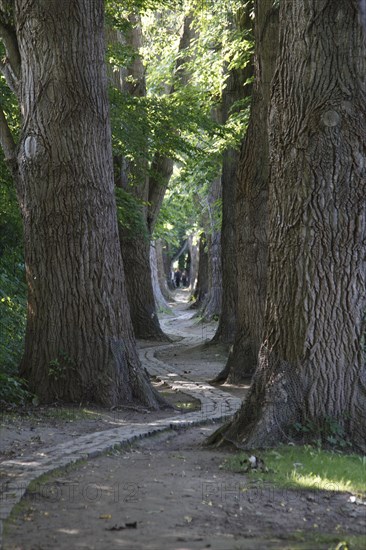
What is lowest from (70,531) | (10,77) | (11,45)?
(70,531)

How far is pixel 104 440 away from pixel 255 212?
6417 millimetres

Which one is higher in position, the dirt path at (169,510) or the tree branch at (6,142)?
the tree branch at (6,142)

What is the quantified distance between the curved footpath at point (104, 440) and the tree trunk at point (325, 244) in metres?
1.42

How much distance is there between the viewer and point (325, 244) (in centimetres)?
810

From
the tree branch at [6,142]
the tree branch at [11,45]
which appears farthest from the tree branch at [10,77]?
the tree branch at [6,142]

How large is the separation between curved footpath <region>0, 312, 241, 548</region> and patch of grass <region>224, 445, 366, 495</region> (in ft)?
4.68

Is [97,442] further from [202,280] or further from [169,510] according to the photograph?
[202,280]

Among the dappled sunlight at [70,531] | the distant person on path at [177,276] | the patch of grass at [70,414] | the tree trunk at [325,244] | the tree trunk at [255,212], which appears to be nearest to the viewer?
the dappled sunlight at [70,531]

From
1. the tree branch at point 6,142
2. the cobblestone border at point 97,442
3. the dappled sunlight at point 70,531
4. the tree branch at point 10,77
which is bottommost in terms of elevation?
the dappled sunlight at point 70,531

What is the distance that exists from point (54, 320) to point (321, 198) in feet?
13.7

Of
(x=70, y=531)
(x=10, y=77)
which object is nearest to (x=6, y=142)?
(x=10, y=77)

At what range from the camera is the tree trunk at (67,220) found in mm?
10773

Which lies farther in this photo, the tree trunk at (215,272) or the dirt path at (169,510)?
the tree trunk at (215,272)

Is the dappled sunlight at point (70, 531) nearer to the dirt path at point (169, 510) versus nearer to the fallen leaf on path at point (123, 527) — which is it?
the dirt path at point (169, 510)
